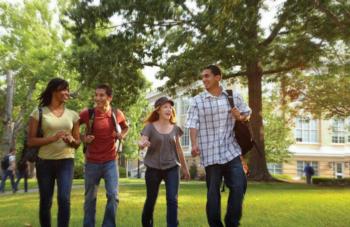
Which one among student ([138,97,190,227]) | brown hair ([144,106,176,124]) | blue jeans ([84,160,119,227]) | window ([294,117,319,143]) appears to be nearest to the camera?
blue jeans ([84,160,119,227])

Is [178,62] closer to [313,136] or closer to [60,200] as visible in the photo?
[60,200]

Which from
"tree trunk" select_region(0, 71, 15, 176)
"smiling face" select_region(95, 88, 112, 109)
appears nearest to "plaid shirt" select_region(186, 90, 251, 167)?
"smiling face" select_region(95, 88, 112, 109)

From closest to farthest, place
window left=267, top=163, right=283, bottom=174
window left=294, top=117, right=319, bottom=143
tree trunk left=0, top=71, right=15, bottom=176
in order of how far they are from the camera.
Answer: tree trunk left=0, top=71, right=15, bottom=176 → window left=267, top=163, right=283, bottom=174 → window left=294, top=117, right=319, bottom=143

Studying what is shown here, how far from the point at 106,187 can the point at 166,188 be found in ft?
2.42

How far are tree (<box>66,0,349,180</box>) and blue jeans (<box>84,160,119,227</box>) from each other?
13.1m

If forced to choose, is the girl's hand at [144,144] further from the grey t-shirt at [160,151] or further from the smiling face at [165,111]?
the smiling face at [165,111]

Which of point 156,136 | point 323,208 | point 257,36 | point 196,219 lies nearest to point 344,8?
point 257,36

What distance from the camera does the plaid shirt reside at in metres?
6.09

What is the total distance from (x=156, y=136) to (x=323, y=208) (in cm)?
552

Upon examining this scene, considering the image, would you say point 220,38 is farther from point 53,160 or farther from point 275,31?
point 53,160

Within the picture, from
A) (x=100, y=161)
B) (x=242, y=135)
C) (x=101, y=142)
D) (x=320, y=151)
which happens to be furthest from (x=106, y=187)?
(x=320, y=151)

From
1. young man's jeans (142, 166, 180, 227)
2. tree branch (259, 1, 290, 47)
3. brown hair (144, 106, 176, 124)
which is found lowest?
young man's jeans (142, 166, 180, 227)

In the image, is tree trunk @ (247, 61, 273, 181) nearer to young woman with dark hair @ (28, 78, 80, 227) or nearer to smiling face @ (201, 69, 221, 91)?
smiling face @ (201, 69, 221, 91)

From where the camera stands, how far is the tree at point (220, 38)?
21422mm
